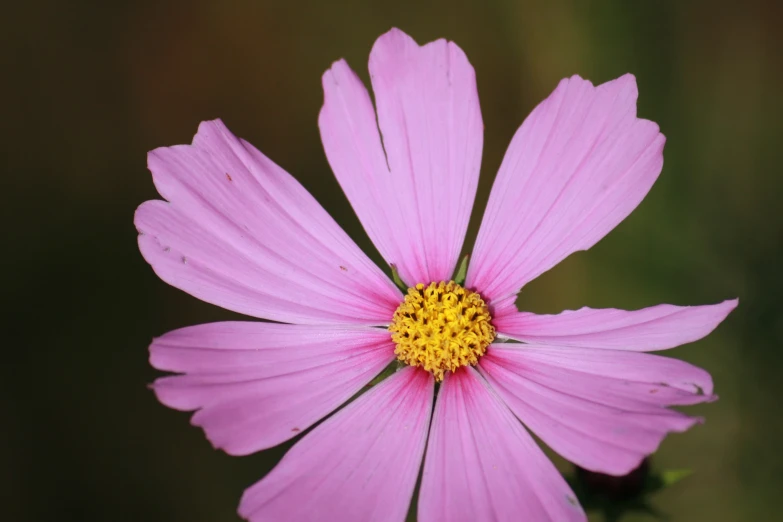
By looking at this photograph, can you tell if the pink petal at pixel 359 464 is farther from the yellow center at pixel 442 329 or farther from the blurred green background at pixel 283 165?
the blurred green background at pixel 283 165

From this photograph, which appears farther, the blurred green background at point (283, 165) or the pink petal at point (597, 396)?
the blurred green background at point (283, 165)

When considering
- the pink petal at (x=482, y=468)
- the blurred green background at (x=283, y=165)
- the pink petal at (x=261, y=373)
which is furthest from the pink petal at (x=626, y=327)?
the blurred green background at (x=283, y=165)

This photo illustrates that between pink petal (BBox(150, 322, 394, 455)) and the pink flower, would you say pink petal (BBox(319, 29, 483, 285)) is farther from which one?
pink petal (BBox(150, 322, 394, 455))

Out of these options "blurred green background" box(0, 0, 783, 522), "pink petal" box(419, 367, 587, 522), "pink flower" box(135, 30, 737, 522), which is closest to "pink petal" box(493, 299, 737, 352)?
"pink flower" box(135, 30, 737, 522)

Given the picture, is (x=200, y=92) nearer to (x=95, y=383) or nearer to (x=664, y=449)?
(x=95, y=383)

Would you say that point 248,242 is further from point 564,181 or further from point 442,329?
point 564,181

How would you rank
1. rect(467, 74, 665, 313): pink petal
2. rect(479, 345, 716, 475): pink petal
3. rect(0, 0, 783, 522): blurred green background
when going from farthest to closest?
rect(0, 0, 783, 522): blurred green background, rect(467, 74, 665, 313): pink petal, rect(479, 345, 716, 475): pink petal

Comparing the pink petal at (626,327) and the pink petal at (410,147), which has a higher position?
the pink petal at (410,147)
